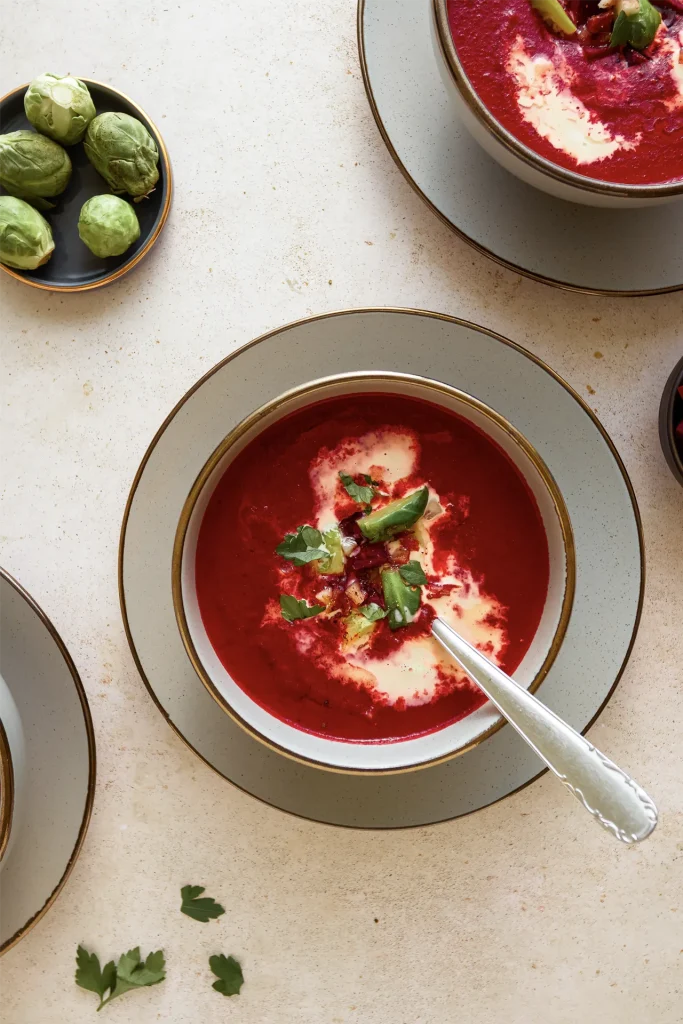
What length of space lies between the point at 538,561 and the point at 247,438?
73 centimetres

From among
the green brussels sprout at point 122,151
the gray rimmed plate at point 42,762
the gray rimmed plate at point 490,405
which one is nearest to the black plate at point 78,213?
the green brussels sprout at point 122,151

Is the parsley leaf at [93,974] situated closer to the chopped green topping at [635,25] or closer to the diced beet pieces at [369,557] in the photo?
the diced beet pieces at [369,557]

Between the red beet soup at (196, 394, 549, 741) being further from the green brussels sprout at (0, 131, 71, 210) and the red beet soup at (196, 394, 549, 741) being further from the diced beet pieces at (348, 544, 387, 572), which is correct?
the green brussels sprout at (0, 131, 71, 210)

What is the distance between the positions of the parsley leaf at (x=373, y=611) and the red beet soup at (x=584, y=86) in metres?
1.07

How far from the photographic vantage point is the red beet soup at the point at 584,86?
1871 mm

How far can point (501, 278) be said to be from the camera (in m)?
2.25

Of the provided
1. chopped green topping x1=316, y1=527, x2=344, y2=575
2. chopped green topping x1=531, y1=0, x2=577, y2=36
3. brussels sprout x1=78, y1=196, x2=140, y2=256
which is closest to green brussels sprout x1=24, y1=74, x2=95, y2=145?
brussels sprout x1=78, y1=196, x2=140, y2=256

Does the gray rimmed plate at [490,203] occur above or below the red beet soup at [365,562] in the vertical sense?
above

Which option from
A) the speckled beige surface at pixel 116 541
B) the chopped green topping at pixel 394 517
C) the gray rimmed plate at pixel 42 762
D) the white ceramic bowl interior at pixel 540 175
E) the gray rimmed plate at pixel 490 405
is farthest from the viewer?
the speckled beige surface at pixel 116 541

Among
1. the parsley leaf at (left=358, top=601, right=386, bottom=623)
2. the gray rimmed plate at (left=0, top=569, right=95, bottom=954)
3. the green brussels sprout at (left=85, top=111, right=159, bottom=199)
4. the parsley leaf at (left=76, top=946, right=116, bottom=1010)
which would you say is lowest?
the parsley leaf at (left=76, top=946, right=116, bottom=1010)

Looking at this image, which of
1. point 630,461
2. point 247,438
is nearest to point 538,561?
point 630,461

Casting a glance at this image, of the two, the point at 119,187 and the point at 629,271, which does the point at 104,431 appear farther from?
the point at 629,271

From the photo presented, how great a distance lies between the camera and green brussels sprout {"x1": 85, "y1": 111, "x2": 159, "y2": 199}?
2.10 metres

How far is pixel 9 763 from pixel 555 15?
6.90 ft
